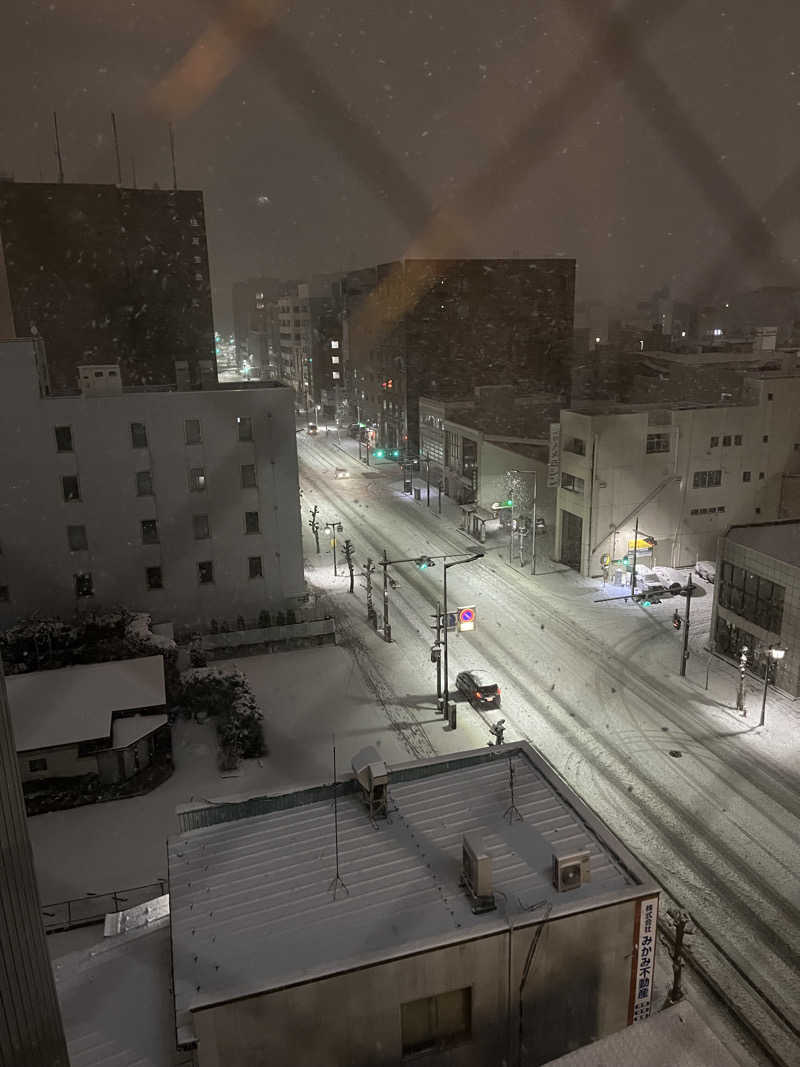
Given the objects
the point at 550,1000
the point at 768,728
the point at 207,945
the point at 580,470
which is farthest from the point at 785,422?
Answer: the point at 207,945

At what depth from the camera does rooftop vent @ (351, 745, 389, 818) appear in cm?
1072

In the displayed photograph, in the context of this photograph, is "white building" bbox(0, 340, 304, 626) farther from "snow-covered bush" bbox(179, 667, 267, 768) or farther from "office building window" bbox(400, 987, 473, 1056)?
"office building window" bbox(400, 987, 473, 1056)

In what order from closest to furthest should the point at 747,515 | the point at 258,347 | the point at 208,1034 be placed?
1. the point at 208,1034
2. the point at 747,515
3. the point at 258,347

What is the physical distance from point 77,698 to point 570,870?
48.4 ft

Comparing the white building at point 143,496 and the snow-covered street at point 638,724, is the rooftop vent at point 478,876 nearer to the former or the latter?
the snow-covered street at point 638,724

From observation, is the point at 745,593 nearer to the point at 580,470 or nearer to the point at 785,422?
the point at 580,470

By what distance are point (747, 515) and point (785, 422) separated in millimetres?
4624

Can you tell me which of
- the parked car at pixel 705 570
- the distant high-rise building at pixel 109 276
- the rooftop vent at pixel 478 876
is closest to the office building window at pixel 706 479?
the parked car at pixel 705 570

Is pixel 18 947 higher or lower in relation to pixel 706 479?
higher

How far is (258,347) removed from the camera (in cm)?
13025

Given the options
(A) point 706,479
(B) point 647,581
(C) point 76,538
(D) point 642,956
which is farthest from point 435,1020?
(A) point 706,479

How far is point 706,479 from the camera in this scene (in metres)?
34.1

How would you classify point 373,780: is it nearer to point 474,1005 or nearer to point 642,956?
point 474,1005

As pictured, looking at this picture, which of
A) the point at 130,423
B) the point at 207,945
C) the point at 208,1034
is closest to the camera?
the point at 208,1034
